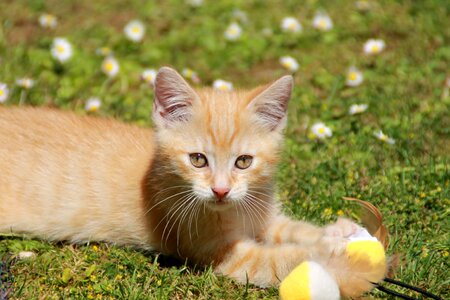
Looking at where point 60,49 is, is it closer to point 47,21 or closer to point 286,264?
point 47,21

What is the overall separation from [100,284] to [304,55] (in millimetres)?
2862

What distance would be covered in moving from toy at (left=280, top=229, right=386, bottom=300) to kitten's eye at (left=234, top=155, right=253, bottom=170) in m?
0.55

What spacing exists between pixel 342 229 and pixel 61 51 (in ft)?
8.76

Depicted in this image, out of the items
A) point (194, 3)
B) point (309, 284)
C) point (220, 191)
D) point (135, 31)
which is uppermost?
point (194, 3)

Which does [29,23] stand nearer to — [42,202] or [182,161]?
[42,202]

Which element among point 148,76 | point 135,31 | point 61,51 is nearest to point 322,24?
point 135,31

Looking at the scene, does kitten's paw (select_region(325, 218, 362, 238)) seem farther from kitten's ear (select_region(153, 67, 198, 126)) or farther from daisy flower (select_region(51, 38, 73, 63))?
daisy flower (select_region(51, 38, 73, 63))

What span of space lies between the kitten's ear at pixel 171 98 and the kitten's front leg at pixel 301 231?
2.43 feet

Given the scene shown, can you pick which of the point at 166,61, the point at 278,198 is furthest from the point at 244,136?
the point at 166,61

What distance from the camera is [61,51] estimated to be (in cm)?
490

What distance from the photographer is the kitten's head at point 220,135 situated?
2.98 meters

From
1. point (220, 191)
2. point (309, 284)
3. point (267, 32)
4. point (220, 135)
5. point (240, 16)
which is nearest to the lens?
point (309, 284)

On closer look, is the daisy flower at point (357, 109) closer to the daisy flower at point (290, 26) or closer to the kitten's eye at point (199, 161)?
the daisy flower at point (290, 26)

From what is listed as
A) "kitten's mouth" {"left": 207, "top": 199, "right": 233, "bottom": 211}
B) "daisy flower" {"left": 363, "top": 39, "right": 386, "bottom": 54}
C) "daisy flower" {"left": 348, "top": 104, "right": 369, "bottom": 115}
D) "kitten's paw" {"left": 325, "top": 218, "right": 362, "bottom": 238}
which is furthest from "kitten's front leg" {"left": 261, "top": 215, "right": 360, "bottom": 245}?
"daisy flower" {"left": 363, "top": 39, "right": 386, "bottom": 54}
